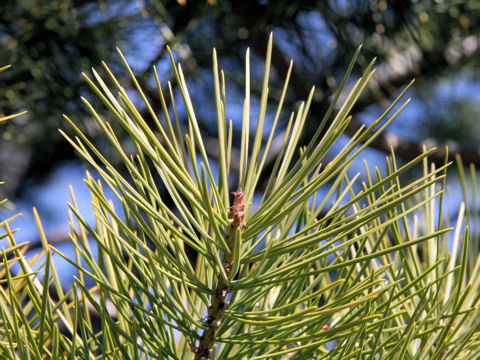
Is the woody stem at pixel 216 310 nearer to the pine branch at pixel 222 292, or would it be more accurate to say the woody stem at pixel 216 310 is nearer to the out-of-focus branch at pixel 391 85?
the pine branch at pixel 222 292

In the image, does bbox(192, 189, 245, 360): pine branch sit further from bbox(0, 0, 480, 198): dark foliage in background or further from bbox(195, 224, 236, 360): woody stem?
bbox(0, 0, 480, 198): dark foliage in background

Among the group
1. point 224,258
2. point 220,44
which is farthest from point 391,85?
point 224,258

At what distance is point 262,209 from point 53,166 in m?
1.28

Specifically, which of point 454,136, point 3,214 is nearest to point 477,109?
point 454,136

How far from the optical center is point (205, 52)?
104 cm

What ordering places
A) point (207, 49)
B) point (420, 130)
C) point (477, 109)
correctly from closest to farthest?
point (207, 49) → point (420, 130) → point (477, 109)

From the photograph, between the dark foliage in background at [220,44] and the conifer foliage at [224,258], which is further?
the dark foliage in background at [220,44]

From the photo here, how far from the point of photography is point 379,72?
1.16 m

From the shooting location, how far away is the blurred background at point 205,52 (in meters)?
0.73

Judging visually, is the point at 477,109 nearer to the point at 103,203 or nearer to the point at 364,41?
the point at 364,41

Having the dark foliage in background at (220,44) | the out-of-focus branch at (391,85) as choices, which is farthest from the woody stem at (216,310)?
the out-of-focus branch at (391,85)

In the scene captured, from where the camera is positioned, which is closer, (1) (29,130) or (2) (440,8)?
(2) (440,8)

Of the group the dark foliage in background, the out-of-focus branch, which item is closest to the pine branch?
the dark foliage in background

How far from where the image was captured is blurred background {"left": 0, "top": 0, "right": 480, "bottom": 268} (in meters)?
0.73
